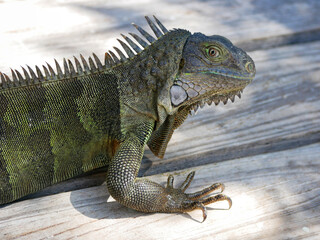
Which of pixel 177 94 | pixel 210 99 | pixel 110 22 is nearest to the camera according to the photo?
pixel 177 94

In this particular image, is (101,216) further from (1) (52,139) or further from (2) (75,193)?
(1) (52,139)

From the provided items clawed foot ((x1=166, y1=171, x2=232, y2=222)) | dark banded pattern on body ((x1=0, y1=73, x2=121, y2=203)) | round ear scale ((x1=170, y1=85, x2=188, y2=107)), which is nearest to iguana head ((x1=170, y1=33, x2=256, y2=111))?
round ear scale ((x1=170, y1=85, x2=188, y2=107))

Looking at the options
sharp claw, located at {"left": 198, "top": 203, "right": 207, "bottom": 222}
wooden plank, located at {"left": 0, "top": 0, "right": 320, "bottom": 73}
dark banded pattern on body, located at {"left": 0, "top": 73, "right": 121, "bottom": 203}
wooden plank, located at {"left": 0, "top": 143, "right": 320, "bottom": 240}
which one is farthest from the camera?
wooden plank, located at {"left": 0, "top": 0, "right": 320, "bottom": 73}

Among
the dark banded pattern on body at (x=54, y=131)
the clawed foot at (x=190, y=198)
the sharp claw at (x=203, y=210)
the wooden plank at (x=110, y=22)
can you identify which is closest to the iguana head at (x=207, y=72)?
the dark banded pattern on body at (x=54, y=131)

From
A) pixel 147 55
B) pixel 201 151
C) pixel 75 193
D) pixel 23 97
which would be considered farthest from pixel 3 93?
pixel 201 151

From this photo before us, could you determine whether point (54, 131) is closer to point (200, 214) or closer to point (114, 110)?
point (114, 110)

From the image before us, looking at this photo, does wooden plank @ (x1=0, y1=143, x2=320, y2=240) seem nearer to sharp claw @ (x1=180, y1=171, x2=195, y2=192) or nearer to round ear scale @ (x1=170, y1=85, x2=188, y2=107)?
sharp claw @ (x1=180, y1=171, x2=195, y2=192)

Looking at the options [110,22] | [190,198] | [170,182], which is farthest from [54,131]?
[110,22]

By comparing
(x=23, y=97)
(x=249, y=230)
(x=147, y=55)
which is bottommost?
(x=249, y=230)
